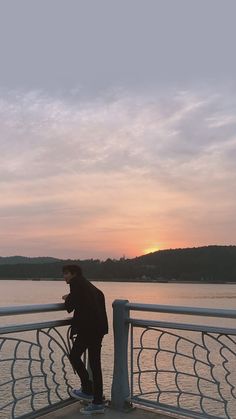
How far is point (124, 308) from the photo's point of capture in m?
4.75

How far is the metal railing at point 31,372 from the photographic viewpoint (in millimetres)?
4278

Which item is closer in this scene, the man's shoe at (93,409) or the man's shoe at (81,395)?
the man's shoe at (93,409)

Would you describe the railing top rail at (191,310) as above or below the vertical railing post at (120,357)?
above

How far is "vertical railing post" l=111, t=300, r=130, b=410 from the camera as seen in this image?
4.69 m

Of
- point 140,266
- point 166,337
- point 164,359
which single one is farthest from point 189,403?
point 140,266

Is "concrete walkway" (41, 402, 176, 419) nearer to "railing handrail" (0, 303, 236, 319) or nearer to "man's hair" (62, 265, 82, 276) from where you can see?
"railing handrail" (0, 303, 236, 319)

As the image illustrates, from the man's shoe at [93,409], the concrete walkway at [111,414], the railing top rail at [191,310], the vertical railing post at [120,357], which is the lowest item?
the concrete walkway at [111,414]

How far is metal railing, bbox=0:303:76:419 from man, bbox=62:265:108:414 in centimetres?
18

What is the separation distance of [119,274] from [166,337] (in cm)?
8930

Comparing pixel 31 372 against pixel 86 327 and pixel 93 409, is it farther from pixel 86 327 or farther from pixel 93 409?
pixel 86 327

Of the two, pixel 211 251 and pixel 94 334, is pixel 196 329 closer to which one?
pixel 94 334

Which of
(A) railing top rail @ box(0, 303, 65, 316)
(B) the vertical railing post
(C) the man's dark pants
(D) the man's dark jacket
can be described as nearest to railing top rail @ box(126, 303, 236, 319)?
(B) the vertical railing post

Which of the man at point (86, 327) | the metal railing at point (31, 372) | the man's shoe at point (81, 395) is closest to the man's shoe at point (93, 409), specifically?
the man at point (86, 327)

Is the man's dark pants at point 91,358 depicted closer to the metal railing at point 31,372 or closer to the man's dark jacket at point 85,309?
the man's dark jacket at point 85,309
